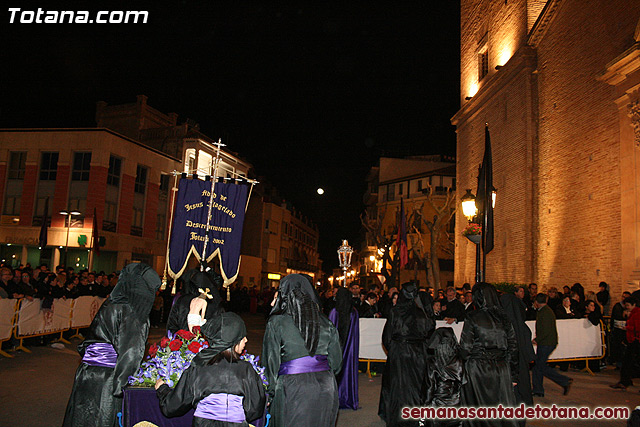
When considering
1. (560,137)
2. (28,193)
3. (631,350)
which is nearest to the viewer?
(631,350)

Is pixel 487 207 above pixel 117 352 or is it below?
above

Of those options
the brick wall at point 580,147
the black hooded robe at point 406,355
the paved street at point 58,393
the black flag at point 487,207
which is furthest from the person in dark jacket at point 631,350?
the black hooded robe at point 406,355

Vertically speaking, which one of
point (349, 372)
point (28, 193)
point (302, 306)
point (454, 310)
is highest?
point (28, 193)

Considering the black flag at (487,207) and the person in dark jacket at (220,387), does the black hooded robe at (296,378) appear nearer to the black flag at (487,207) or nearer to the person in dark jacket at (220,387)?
the person in dark jacket at (220,387)

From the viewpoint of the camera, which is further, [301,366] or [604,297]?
[604,297]

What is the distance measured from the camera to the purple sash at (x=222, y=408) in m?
3.82

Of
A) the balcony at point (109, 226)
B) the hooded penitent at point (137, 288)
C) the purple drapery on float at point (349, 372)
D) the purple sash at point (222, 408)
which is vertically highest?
the balcony at point (109, 226)

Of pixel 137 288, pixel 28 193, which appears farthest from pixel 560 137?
pixel 28 193

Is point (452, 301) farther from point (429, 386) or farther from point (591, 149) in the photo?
point (591, 149)

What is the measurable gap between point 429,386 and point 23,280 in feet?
36.6

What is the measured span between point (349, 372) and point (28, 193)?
29499mm

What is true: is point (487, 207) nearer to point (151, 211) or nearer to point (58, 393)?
point (58, 393)

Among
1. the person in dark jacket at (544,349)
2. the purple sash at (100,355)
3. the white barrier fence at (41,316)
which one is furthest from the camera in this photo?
the white barrier fence at (41,316)

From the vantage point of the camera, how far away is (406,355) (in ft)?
24.0
